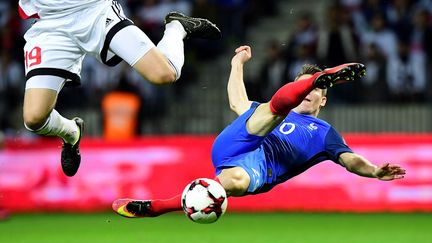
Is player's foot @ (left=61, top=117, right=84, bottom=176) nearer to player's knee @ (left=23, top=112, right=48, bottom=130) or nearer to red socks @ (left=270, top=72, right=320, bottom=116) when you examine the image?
player's knee @ (left=23, top=112, right=48, bottom=130)

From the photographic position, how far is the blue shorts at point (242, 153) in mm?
8977

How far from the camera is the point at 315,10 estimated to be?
58.3 feet

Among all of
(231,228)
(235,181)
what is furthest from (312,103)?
(231,228)

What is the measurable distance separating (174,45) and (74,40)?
2.77 feet

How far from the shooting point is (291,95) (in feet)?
27.3

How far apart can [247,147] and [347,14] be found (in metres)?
7.85

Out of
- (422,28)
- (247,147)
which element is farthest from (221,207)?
(422,28)

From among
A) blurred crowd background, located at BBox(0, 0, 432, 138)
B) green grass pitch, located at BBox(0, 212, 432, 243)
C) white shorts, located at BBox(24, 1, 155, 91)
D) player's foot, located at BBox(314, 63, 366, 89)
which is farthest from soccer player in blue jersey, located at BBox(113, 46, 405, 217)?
blurred crowd background, located at BBox(0, 0, 432, 138)

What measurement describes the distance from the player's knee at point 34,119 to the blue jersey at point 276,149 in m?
1.54

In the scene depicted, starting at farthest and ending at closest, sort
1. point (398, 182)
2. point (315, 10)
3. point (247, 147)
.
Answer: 1. point (315, 10)
2. point (398, 182)
3. point (247, 147)

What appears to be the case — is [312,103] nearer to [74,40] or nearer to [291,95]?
[291,95]

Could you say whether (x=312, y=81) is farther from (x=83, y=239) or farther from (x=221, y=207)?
(x=83, y=239)

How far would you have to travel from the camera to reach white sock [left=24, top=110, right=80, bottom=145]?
905 centimetres

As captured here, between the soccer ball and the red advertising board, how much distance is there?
6.22m
